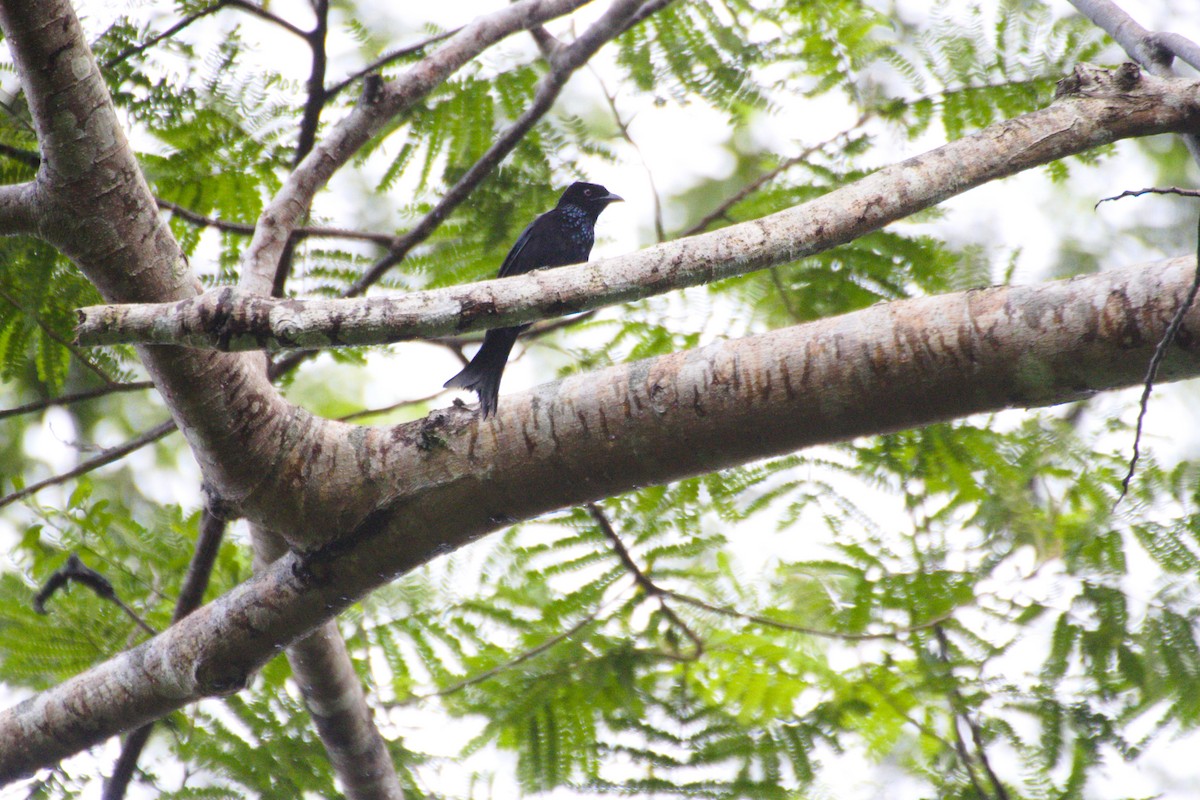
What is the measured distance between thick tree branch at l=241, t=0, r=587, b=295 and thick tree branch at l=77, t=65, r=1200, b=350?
0.76 m

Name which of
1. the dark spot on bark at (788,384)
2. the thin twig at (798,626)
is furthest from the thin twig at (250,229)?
the dark spot on bark at (788,384)

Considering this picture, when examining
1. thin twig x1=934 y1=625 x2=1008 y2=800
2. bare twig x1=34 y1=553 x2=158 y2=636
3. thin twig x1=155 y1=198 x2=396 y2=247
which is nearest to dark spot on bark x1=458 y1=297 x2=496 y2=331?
thin twig x1=155 y1=198 x2=396 y2=247

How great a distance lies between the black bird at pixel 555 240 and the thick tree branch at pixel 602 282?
1195mm

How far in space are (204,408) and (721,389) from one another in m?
1.30

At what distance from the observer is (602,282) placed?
2.01m

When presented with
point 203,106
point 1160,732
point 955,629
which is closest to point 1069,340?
point 955,629

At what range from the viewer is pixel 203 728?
3631 millimetres

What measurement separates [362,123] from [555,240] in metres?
1.08

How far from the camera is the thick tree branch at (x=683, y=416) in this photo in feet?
6.86

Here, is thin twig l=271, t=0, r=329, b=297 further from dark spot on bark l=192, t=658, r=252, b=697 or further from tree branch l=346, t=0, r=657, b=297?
dark spot on bark l=192, t=658, r=252, b=697

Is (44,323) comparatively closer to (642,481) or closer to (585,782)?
(642,481)

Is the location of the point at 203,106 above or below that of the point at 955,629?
above

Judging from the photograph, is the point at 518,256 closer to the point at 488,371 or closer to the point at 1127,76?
the point at 488,371

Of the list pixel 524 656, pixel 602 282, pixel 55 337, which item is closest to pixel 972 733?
pixel 524 656
